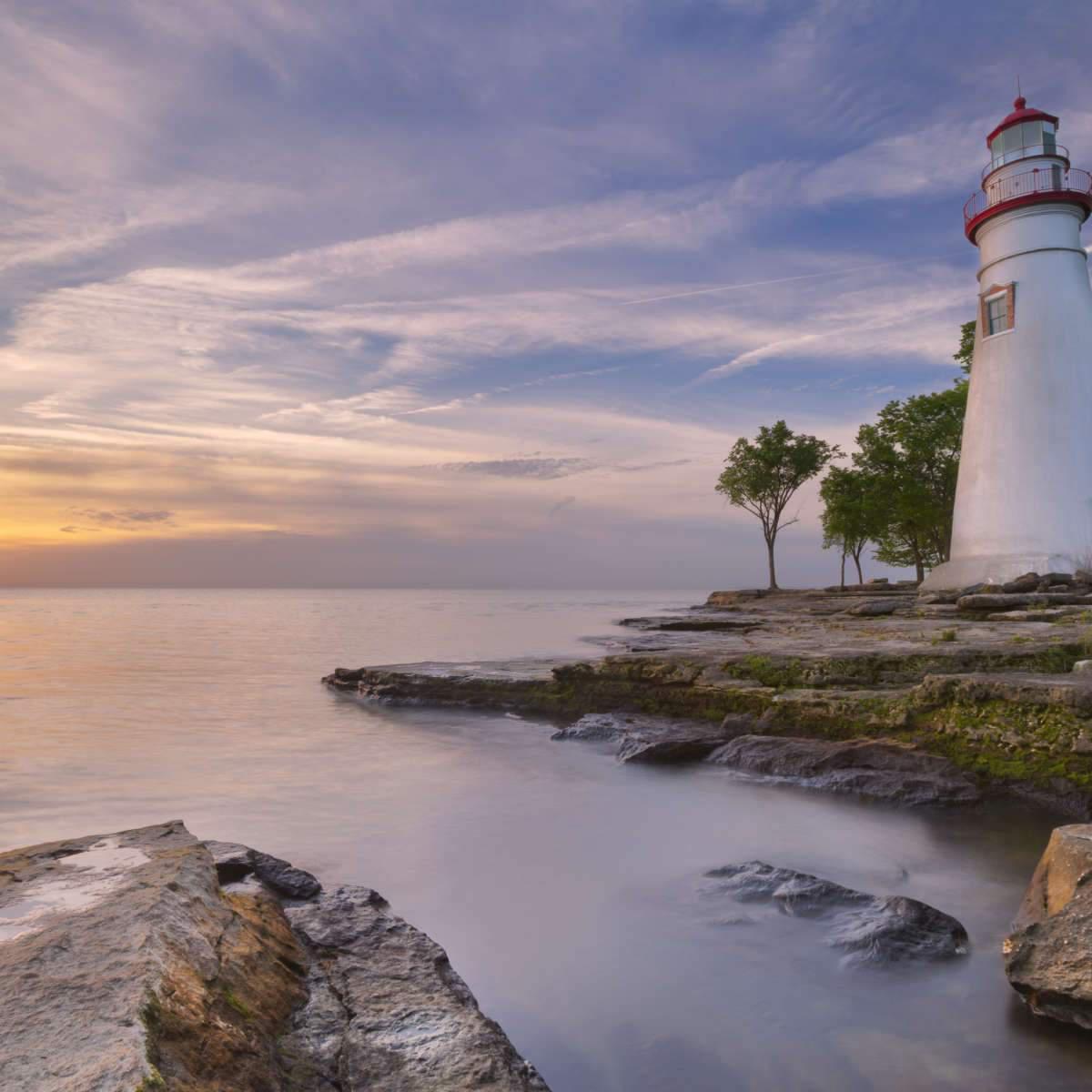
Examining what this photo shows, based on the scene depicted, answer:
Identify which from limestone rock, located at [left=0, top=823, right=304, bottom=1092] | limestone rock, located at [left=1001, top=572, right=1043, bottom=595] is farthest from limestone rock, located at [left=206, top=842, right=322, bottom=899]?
limestone rock, located at [left=1001, top=572, right=1043, bottom=595]

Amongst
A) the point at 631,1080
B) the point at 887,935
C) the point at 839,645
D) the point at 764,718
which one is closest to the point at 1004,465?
the point at 839,645

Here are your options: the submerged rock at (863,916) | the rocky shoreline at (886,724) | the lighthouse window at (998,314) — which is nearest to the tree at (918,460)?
the lighthouse window at (998,314)

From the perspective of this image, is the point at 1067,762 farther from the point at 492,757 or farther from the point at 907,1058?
the point at 492,757

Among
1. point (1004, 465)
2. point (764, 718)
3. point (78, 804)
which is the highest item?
point (1004, 465)

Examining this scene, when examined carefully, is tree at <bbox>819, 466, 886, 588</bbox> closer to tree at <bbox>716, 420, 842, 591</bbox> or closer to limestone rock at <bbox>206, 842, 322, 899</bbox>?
tree at <bbox>716, 420, 842, 591</bbox>

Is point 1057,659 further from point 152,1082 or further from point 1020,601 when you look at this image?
point 152,1082

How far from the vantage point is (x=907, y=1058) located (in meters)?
3.95

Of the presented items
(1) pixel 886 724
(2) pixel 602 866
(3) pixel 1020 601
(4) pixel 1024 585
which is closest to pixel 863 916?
(2) pixel 602 866

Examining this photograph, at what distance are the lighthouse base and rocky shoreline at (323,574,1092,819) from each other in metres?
A: 4.48

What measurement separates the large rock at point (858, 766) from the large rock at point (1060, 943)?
3601 millimetres

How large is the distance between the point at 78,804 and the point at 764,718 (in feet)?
30.2

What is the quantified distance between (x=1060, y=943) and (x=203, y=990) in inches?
161

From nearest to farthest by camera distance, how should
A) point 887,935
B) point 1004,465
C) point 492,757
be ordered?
point 887,935 < point 492,757 < point 1004,465

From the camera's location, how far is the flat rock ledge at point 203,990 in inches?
93.4
